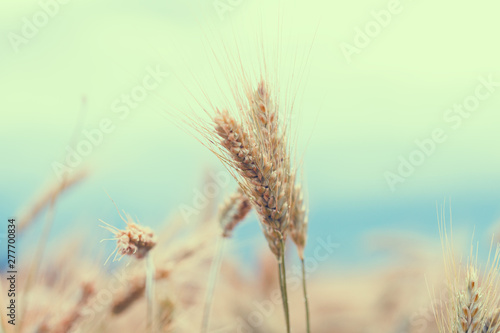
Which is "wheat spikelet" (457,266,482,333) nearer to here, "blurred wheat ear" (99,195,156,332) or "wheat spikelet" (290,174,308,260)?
"wheat spikelet" (290,174,308,260)

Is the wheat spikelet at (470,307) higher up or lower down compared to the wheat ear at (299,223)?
lower down

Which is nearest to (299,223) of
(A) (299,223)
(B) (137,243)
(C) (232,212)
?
(A) (299,223)

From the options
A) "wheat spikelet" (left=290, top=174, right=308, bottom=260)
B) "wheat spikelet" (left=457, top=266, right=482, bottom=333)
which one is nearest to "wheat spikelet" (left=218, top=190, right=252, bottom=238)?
"wheat spikelet" (left=290, top=174, right=308, bottom=260)

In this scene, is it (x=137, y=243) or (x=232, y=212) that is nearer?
(x=137, y=243)

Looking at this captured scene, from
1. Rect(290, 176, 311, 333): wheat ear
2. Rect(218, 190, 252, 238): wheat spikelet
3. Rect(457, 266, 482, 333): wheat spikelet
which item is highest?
Rect(218, 190, 252, 238): wheat spikelet

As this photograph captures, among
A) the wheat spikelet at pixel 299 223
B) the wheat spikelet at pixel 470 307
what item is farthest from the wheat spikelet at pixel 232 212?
the wheat spikelet at pixel 470 307

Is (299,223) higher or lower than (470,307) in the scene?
higher

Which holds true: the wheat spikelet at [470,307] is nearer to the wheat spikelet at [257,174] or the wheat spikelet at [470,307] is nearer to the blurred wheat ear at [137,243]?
the wheat spikelet at [257,174]

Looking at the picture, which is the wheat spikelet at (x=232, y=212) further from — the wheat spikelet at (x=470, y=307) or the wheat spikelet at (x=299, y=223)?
the wheat spikelet at (x=470, y=307)

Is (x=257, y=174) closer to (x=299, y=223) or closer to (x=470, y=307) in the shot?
(x=299, y=223)

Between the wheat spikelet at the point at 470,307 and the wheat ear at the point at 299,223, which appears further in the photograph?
the wheat ear at the point at 299,223

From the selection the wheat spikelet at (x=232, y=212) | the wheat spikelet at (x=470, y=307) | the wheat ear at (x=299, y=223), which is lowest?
the wheat spikelet at (x=470, y=307)

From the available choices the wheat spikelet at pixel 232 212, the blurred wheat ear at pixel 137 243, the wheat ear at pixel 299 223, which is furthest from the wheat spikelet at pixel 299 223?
the blurred wheat ear at pixel 137 243
